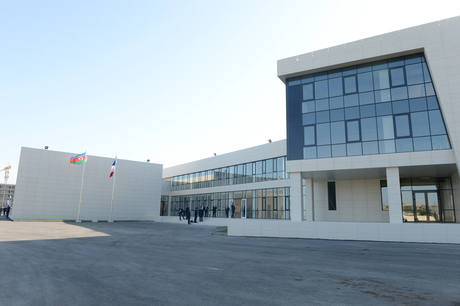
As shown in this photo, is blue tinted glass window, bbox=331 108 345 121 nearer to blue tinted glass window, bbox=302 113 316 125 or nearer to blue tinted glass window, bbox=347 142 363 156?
blue tinted glass window, bbox=302 113 316 125

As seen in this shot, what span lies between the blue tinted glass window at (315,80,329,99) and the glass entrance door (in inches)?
382

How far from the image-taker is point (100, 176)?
129ft

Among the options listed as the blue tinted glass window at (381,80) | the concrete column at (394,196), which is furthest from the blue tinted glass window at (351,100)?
the concrete column at (394,196)

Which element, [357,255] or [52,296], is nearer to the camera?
[52,296]

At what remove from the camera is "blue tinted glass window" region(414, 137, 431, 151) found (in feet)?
A: 57.6

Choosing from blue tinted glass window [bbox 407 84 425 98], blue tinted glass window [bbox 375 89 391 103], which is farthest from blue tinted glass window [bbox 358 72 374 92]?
blue tinted glass window [bbox 407 84 425 98]

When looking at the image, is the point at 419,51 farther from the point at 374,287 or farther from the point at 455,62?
the point at 374,287

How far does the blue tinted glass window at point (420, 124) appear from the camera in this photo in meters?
17.8

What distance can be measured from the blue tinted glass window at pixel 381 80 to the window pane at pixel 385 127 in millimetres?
2104

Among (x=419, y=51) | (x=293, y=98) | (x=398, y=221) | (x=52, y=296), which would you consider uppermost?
(x=419, y=51)

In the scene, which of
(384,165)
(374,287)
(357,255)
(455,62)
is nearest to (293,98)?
(384,165)

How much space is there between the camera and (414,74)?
1864cm

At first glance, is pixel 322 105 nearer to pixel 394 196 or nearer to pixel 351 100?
pixel 351 100

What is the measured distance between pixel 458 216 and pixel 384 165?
6.74 metres
